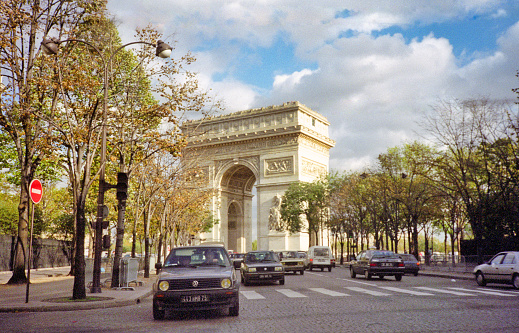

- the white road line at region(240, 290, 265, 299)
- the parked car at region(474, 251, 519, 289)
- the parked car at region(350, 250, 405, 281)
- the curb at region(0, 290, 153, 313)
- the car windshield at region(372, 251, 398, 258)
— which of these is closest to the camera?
the curb at region(0, 290, 153, 313)

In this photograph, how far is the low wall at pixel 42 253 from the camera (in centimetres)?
3475

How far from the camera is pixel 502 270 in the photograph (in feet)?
65.1

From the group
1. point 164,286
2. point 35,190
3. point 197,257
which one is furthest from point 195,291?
point 35,190

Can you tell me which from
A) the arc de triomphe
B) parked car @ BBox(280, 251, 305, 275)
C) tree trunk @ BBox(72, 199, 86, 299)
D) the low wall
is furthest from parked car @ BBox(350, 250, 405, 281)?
the arc de triomphe

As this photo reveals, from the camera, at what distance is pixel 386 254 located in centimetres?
2495

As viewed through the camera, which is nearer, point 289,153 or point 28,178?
point 28,178

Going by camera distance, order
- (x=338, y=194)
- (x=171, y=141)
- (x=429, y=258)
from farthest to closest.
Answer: (x=338, y=194)
(x=429, y=258)
(x=171, y=141)

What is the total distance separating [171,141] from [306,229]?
3905 cm

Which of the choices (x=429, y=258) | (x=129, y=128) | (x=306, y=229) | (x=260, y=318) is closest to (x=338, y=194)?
(x=306, y=229)

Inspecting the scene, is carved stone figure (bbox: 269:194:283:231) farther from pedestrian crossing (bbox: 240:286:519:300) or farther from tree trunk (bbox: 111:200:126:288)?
pedestrian crossing (bbox: 240:286:519:300)

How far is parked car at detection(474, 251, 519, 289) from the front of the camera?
19.3m

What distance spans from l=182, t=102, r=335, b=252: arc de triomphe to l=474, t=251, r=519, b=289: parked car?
36186 mm

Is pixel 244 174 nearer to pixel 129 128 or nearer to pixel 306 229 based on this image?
pixel 306 229

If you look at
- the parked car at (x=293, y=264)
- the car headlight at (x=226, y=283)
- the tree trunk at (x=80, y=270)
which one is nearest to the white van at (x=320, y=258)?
the parked car at (x=293, y=264)
